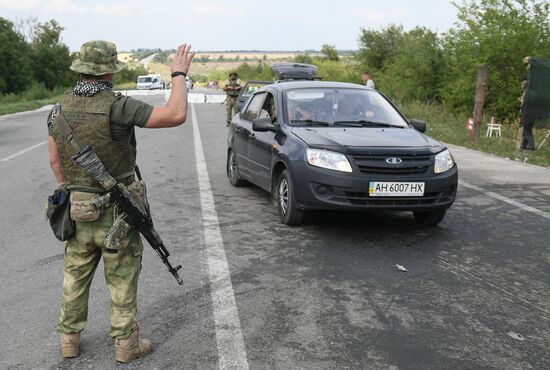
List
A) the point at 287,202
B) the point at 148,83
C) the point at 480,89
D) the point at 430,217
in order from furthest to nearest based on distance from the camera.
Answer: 1. the point at 148,83
2. the point at 480,89
3. the point at 430,217
4. the point at 287,202

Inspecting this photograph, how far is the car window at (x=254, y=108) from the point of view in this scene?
8.02m

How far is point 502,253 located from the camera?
18.6ft

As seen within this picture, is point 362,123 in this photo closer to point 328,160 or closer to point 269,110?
point 328,160

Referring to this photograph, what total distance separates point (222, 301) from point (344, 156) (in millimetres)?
2226

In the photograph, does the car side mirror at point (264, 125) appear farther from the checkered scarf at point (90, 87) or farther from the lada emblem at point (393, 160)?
the checkered scarf at point (90, 87)

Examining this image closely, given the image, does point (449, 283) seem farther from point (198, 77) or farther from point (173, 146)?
point (198, 77)

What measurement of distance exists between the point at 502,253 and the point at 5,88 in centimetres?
4362

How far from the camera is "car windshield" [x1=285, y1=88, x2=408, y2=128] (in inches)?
274

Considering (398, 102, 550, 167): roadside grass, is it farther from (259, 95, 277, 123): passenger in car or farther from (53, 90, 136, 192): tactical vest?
(53, 90, 136, 192): tactical vest

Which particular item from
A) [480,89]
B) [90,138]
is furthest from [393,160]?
[480,89]

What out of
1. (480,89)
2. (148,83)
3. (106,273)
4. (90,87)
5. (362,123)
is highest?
(480,89)

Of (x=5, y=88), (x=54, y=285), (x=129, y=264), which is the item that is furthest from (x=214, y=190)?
(x=5, y=88)

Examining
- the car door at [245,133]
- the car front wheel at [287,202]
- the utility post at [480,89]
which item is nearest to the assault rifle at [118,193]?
the car front wheel at [287,202]

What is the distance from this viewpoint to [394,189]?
5875mm
